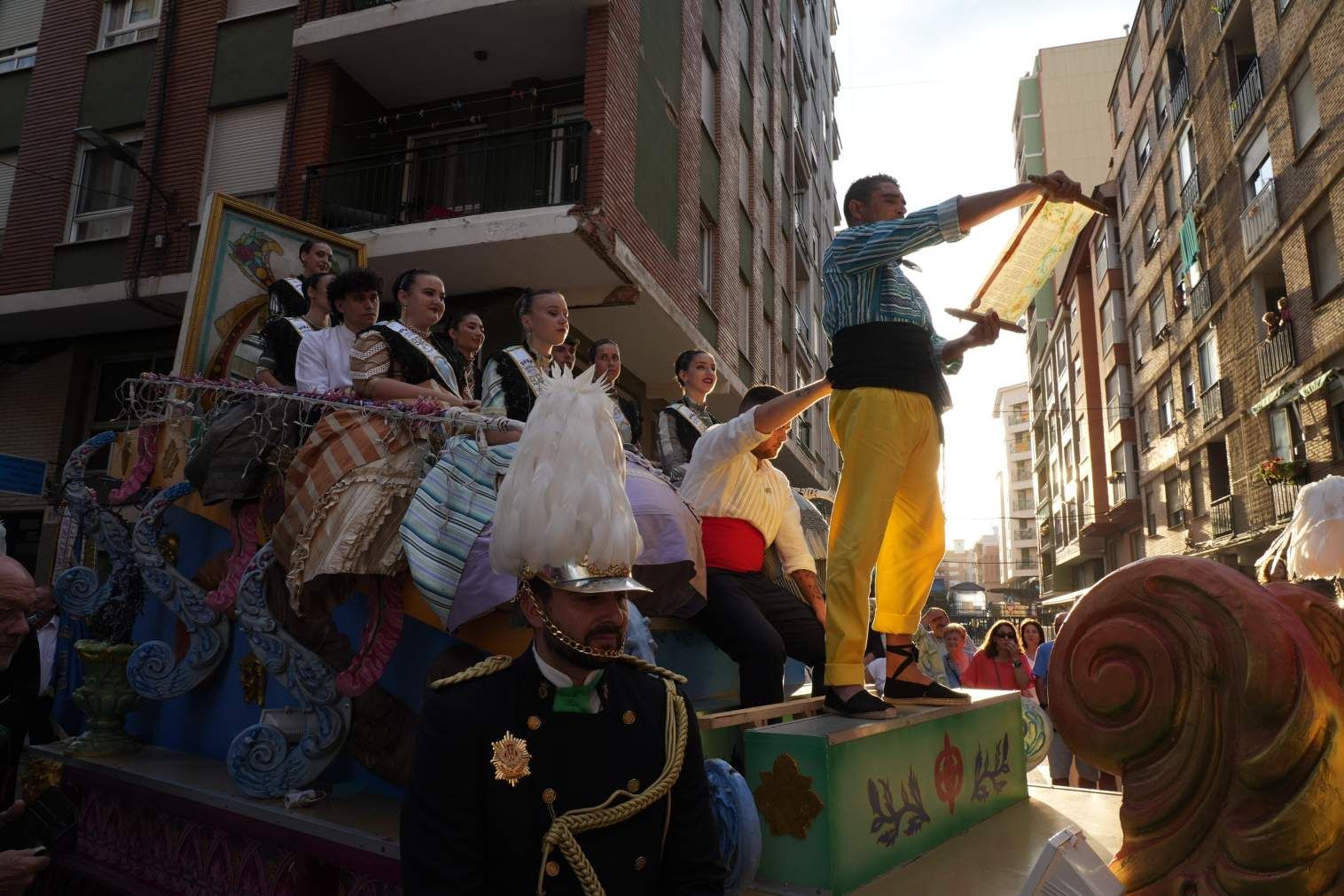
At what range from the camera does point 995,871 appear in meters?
2.70

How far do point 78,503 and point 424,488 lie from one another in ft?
9.13

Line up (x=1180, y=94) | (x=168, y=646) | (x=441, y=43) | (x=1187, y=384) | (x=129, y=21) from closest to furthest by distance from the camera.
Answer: (x=168, y=646) → (x=441, y=43) → (x=129, y=21) → (x=1180, y=94) → (x=1187, y=384)

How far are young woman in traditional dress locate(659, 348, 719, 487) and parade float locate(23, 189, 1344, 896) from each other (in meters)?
1.18

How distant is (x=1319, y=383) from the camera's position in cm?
1627

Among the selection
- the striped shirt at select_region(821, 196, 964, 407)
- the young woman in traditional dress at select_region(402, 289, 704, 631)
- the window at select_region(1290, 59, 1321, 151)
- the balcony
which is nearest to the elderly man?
the young woman in traditional dress at select_region(402, 289, 704, 631)

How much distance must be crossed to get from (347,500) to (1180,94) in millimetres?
29745

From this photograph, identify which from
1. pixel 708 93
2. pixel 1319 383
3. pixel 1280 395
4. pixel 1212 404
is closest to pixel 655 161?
pixel 708 93

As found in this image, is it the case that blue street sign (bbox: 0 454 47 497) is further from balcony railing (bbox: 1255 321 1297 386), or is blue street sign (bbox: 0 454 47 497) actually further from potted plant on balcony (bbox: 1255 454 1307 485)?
balcony railing (bbox: 1255 321 1297 386)

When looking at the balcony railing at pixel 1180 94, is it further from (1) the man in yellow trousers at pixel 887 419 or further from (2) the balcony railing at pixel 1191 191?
(1) the man in yellow trousers at pixel 887 419

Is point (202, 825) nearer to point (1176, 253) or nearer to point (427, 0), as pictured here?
point (427, 0)

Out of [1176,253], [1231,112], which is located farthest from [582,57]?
[1176,253]

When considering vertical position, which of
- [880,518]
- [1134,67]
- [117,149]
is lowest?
[880,518]

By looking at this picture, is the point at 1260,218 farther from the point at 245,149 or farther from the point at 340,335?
the point at 340,335

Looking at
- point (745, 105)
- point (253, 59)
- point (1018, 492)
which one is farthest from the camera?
point (1018, 492)
